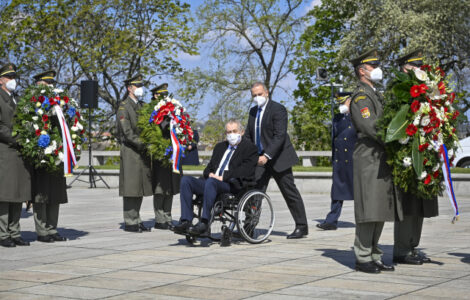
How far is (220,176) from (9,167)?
96.3 inches

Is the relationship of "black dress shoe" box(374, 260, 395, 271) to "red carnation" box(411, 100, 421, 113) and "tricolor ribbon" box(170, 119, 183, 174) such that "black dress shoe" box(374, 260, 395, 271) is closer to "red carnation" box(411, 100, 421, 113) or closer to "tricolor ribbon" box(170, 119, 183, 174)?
"red carnation" box(411, 100, 421, 113)

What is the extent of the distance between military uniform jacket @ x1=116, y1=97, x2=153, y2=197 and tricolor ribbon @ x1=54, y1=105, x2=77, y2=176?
5.70 feet

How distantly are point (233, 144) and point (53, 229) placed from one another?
8.09 feet

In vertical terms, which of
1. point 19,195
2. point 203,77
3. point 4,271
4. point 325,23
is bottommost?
point 4,271

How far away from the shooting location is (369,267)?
705 cm

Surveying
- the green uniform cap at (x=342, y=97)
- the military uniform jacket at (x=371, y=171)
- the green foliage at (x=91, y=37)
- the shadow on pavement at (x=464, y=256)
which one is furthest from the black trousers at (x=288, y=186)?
the green foliage at (x=91, y=37)

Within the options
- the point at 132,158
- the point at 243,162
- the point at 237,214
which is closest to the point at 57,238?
the point at 132,158

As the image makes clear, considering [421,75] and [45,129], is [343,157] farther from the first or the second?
[421,75]

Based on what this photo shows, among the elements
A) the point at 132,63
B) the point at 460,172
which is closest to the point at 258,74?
the point at 132,63

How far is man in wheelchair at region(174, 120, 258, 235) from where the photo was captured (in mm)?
8992

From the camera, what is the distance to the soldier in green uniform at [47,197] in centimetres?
939

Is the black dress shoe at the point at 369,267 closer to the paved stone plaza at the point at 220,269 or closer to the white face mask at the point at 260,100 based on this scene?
the paved stone plaza at the point at 220,269

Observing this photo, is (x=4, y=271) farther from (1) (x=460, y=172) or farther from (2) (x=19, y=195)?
(1) (x=460, y=172)

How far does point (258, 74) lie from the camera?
137ft
